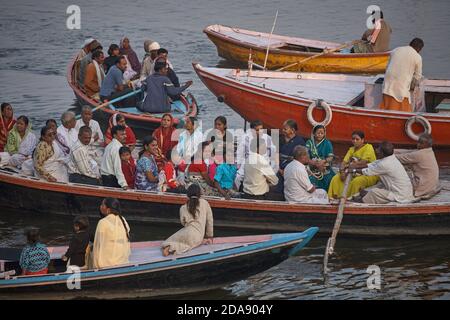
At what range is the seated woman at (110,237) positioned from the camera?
1332cm

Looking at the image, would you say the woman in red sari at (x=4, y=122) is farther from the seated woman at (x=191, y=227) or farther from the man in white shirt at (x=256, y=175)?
the seated woman at (x=191, y=227)

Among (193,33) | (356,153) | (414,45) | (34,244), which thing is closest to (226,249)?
(34,244)

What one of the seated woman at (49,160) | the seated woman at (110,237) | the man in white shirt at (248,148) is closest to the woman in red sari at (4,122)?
the seated woman at (49,160)

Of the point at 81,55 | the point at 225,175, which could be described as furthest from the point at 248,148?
the point at 81,55

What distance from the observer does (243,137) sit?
16.6 m

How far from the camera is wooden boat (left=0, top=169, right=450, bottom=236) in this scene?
15648 mm

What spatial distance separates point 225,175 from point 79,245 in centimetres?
318

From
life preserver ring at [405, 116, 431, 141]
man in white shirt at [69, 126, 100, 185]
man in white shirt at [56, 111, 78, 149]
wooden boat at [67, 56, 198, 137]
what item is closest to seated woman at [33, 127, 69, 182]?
man in white shirt at [69, 126, 100, 185]

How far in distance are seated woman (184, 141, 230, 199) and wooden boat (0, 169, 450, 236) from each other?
22 cm

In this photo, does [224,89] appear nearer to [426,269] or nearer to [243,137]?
[243,137]

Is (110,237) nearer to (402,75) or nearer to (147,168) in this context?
(147,168)

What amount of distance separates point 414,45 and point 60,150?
20.6 ft

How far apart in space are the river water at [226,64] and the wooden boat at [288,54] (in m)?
0.83

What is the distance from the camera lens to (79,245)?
13617mm
